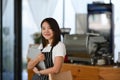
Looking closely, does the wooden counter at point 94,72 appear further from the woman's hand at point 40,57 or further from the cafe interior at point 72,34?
the woman's hand at point 40,57

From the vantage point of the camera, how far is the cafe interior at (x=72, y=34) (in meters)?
3.73

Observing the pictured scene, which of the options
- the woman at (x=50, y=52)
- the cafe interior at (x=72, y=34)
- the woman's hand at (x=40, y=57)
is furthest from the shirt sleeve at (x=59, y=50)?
the cafe interior at (x=72, y=34)

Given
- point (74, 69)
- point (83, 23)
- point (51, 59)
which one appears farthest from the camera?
point (83, 23)

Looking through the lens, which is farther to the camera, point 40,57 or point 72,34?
point 72,34

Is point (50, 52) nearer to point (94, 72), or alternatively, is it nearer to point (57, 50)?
point (57, 50)

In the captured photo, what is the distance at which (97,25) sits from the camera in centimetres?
473

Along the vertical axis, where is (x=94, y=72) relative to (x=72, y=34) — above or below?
below

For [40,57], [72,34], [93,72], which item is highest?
[72,34]

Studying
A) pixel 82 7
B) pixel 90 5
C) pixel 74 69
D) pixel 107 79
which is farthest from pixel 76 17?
pixel 107 79

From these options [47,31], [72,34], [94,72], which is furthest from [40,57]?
[72,34]

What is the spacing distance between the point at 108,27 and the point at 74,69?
1.20 meters

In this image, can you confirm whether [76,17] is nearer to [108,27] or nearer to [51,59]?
[108,27]

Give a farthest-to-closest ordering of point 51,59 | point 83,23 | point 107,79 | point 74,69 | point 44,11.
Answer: point 44,11 → point 83,23 → point 74,69 → point 107,79 → point 51,59

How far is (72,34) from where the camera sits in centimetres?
410
